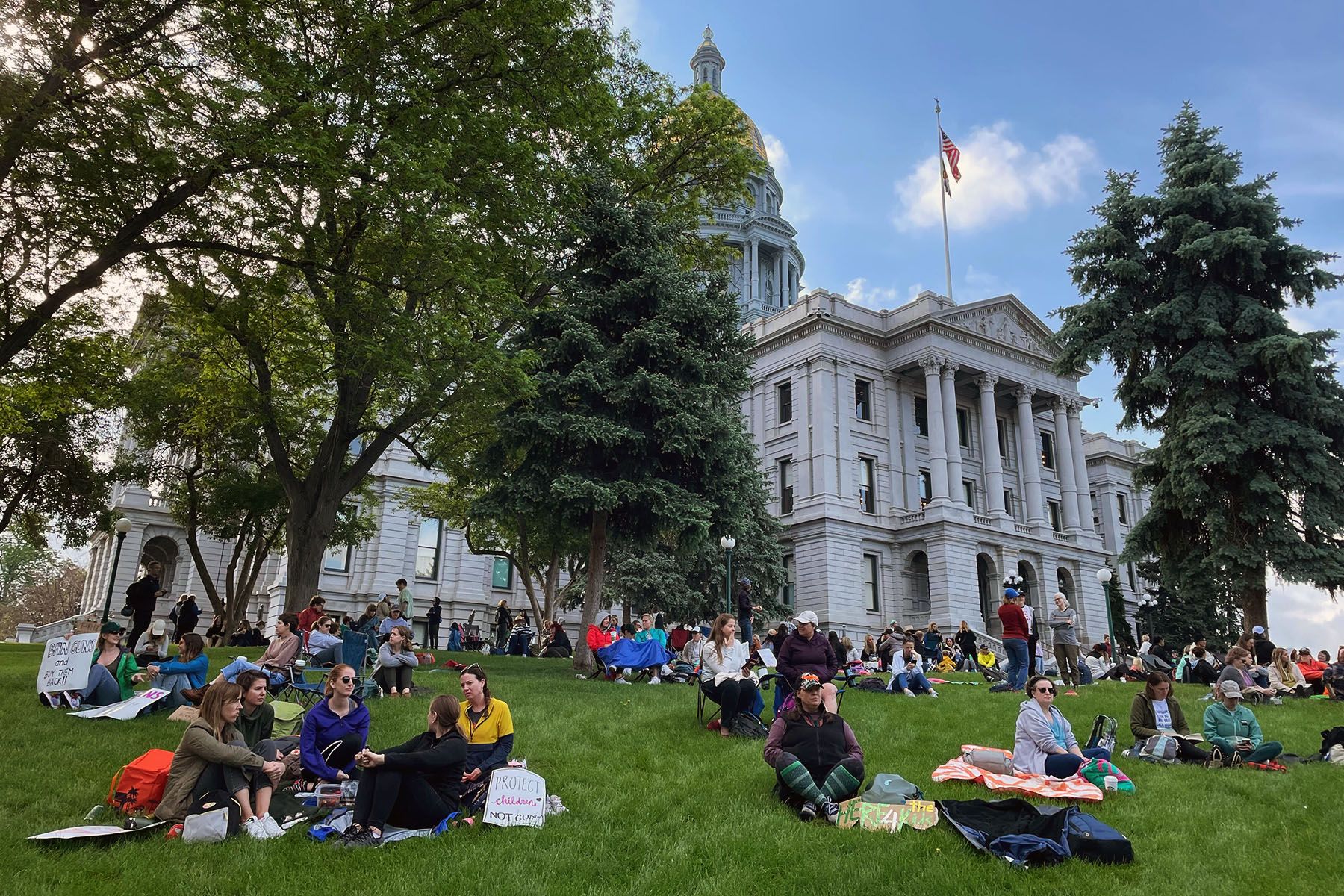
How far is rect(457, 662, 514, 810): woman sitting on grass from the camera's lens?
27.6 ft

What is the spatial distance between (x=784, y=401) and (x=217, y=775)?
48.5 meters

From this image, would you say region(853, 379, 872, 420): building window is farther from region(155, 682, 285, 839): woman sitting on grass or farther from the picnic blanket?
region(155, 682, 285, 839): woman sitting on grass

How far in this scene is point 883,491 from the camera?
5266 cm

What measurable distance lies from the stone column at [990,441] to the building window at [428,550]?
103 feet

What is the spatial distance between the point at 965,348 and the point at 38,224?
4853cm

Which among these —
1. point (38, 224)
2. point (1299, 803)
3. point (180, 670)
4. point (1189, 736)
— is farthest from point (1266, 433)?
point (38, 224)

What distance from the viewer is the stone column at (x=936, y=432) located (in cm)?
5100

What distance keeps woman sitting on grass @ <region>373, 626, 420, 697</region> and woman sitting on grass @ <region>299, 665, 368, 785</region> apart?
18.0ft

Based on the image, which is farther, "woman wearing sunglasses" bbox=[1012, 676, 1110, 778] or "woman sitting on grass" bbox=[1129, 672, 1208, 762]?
"woman sitting on grass" bbox=[1129, 672, 1208, 762]

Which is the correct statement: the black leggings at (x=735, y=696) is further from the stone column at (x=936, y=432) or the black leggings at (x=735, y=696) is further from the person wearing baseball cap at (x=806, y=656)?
the stone column at (x=936, y=432)

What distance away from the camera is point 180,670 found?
525 inches

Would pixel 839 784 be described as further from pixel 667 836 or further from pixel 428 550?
pixel 428 550

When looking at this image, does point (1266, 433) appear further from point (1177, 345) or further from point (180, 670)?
point (180, 670)

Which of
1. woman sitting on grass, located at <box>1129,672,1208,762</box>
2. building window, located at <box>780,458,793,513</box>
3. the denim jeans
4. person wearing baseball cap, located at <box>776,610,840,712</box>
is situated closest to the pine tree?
the denim jeans
